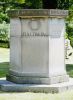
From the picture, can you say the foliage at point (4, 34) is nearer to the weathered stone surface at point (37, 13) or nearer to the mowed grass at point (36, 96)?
the weathered stone surface at point (37, 13)

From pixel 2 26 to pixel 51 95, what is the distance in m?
27.1

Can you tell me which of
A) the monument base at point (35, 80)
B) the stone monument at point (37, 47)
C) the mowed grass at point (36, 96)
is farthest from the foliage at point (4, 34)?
the mowed grass at point (36, 96)

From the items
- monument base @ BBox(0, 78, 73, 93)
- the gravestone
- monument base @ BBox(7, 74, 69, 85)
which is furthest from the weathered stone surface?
monument base @ BBox(0, 78, 73, 93)

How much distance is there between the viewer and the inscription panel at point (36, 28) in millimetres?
11164

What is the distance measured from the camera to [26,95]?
10367 mm

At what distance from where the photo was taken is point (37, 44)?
11188mm

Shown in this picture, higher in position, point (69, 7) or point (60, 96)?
point (69, 7)

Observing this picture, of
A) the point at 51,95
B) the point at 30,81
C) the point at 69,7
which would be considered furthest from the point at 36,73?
the point at 69,7

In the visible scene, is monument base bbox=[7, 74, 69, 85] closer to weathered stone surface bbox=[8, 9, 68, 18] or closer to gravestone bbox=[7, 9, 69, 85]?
gravestone bbox=[7, 9, 69, 85]

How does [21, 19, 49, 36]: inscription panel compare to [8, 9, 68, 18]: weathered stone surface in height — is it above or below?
below

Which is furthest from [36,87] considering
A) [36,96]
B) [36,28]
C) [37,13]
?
[37,13]

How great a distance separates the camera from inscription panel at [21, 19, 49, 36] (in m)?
11.2

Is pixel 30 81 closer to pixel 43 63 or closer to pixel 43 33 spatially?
pixel 43 63

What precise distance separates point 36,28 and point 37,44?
0.41m
